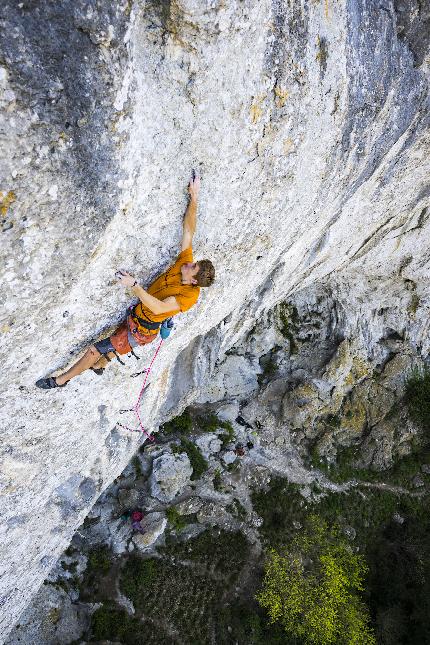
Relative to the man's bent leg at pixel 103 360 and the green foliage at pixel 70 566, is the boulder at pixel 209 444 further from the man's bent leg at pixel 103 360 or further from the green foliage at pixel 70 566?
the man's bent leg at pixel 103 360

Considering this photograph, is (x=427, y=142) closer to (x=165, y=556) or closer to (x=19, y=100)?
(x=19, y=100)

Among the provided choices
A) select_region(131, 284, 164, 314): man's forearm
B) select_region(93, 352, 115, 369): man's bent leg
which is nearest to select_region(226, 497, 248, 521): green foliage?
select_region(93, 352, 115, 369): man's bent leg

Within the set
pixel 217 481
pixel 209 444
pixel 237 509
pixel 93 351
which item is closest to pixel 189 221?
pixel 93 351

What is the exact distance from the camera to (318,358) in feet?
57.0

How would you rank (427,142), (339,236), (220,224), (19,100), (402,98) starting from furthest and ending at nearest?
(339,236), (427,142), (402,98), (220,224), (19,100)

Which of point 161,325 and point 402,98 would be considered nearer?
point 161,325

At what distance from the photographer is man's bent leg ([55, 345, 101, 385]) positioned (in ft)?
18.3

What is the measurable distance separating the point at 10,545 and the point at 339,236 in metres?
10.1

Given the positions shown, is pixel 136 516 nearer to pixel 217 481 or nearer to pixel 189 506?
pixel 189 506

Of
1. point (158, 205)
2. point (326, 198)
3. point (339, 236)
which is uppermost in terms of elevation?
point (158, 205)

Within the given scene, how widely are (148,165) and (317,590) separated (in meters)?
16.9

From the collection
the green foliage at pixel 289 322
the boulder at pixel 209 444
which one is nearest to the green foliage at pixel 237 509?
the boulder at pixel 209 444

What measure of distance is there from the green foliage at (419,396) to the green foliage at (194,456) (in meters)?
9.03

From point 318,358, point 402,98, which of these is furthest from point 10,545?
point 318,358
